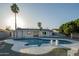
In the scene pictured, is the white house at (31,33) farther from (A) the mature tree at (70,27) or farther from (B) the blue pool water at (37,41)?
(A) the mature tree at (70,27)

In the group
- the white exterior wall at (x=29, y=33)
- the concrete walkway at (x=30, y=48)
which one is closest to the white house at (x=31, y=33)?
the white exterior wall at (x=29, y=33)

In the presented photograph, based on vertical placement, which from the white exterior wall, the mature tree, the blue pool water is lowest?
the blue pool water

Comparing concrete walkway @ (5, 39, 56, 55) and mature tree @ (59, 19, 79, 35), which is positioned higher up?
mature tree @ (59, 19, 79, 35)

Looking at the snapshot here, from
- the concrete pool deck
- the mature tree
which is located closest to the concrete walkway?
the concrete pool deck

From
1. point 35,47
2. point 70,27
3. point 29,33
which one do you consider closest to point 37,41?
point 35,47

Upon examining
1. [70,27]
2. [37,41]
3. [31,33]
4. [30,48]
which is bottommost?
[30,48]

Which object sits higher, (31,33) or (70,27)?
(70,27)

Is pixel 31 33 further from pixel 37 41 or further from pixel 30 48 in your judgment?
pixel 30 48

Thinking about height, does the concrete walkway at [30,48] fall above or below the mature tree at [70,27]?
below

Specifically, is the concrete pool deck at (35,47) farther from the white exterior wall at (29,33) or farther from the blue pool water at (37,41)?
the white exterior wall at (29,33)

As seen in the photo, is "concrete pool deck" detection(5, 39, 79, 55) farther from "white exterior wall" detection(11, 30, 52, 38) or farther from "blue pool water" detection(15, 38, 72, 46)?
"white exterior wall" detection(11, 30, 52, 38)

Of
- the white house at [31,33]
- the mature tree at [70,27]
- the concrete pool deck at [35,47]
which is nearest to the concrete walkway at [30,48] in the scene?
the concrete pool deck at [35,47]

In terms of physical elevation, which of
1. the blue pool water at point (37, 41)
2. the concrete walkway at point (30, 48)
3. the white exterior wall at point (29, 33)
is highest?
the white exterior wall at point (29, 33)

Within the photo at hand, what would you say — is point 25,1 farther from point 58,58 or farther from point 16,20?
point 58,58
